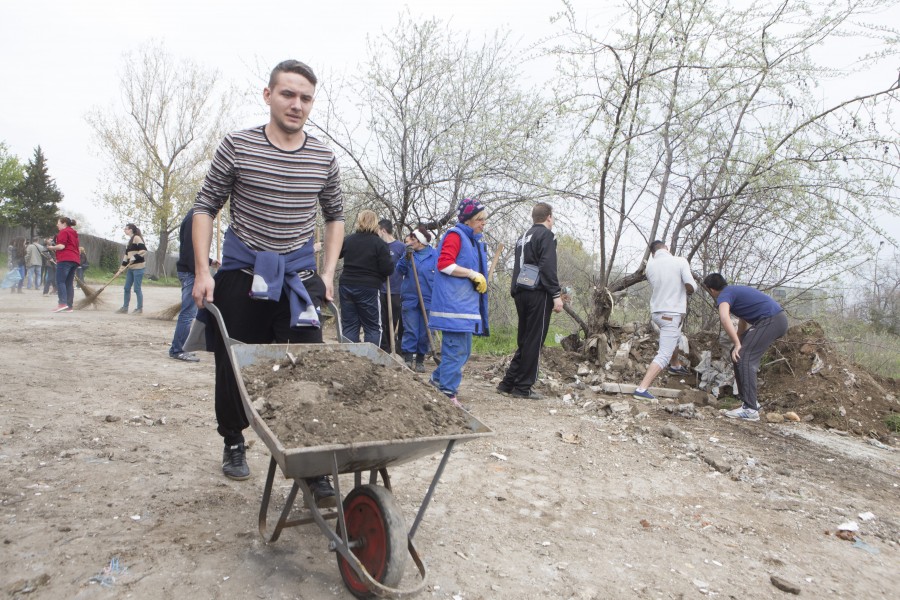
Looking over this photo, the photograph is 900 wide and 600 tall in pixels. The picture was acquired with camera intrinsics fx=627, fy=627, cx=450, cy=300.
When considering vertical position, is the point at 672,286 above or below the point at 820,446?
above

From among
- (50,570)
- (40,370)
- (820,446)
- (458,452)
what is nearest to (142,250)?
(40,370)

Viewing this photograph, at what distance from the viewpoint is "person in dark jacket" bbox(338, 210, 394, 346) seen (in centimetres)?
679

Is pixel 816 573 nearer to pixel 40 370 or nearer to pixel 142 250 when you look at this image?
pixel 40 370

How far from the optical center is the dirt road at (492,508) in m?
2.52

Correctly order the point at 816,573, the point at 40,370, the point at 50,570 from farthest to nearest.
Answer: the point at 40,370, the point at 816,573, the point at 50,570

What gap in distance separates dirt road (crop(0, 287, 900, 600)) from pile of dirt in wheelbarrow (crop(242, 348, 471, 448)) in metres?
0.65

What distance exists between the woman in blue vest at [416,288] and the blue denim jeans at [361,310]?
862mm

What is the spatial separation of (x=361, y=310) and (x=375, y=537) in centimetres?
474

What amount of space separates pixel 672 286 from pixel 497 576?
15.9 feet

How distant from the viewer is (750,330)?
632 centimetres

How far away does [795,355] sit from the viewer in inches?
275

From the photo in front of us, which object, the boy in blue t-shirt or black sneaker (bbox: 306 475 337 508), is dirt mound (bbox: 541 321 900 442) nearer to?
the boy in blue t-shirt

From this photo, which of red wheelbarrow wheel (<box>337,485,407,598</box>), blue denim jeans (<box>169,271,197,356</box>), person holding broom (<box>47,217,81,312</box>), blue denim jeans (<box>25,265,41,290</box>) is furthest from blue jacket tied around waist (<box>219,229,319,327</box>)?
blue denim jeans (<box>25,265,41,290</box>)

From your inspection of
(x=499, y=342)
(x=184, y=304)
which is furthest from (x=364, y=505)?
(x=499, y=342)
